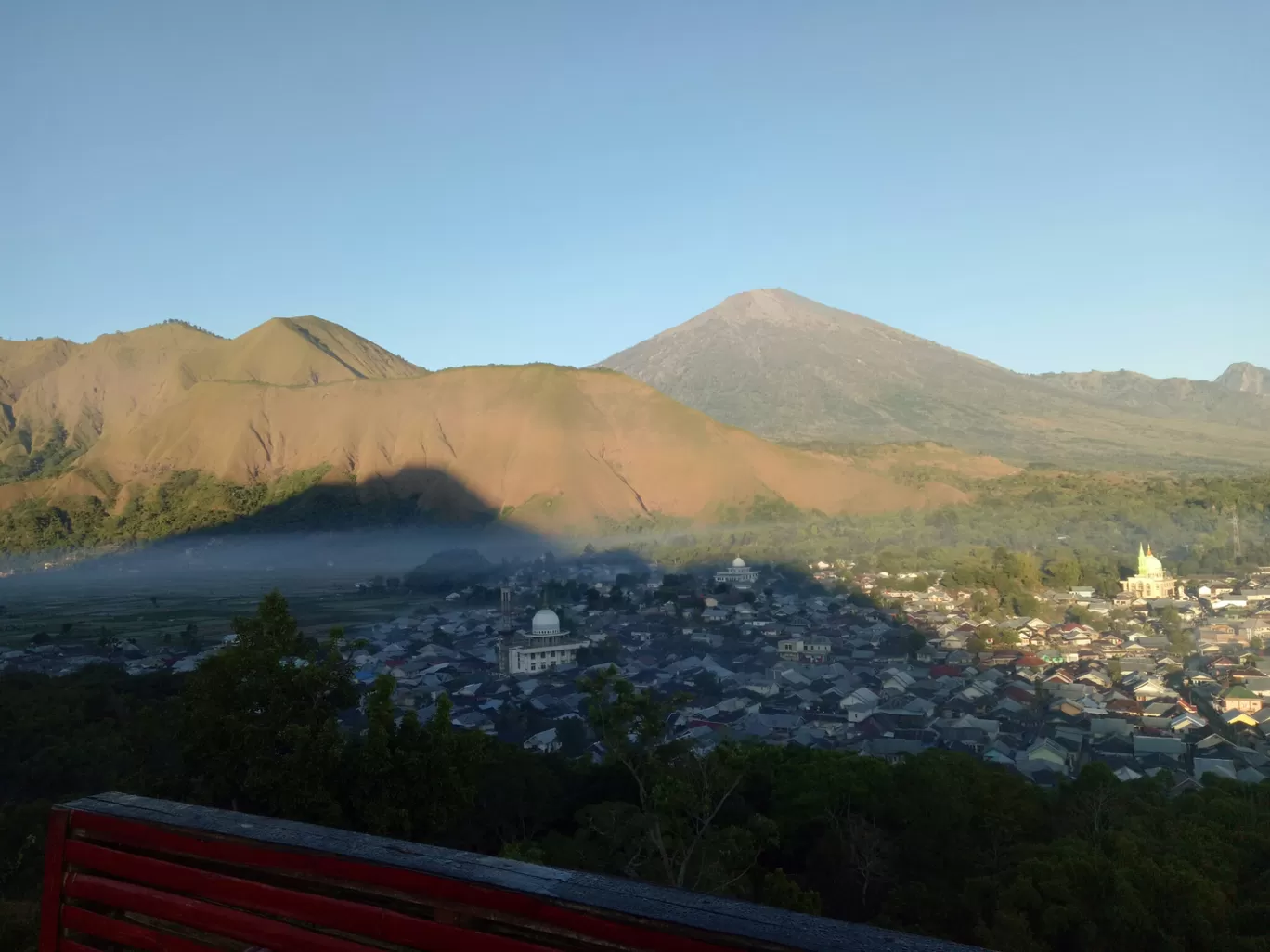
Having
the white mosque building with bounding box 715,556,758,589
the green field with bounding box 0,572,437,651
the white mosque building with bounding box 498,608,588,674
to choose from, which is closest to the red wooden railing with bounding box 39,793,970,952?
the white mosque building with bounding box 498,608,588,674

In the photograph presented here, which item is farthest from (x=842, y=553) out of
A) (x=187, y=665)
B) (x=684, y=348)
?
(x=684, y=348)

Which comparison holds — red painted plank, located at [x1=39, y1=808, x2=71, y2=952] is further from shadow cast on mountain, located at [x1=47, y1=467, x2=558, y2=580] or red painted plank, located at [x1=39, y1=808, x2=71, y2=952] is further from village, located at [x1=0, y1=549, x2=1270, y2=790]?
shadow cast on mountain, located at [x1=47, y1=467, x2=558, y2=580]

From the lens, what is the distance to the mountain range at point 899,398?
4538cm

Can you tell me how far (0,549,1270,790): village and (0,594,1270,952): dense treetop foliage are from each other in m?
0.92

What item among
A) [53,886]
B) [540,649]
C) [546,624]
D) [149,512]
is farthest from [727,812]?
[149,512]

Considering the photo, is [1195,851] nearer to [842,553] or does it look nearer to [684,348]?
[842,553]

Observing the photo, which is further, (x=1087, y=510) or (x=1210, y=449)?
(x=1210, y=449)

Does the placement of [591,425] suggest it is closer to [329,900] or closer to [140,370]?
[140,370]

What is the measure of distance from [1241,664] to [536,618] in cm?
1075

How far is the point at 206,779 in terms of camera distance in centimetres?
444

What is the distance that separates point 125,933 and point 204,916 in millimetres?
133

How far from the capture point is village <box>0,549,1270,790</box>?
32.4 ft

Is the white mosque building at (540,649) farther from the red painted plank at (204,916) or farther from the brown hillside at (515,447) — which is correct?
the brown hillside at (515,447)

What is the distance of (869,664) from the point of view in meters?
13.6
